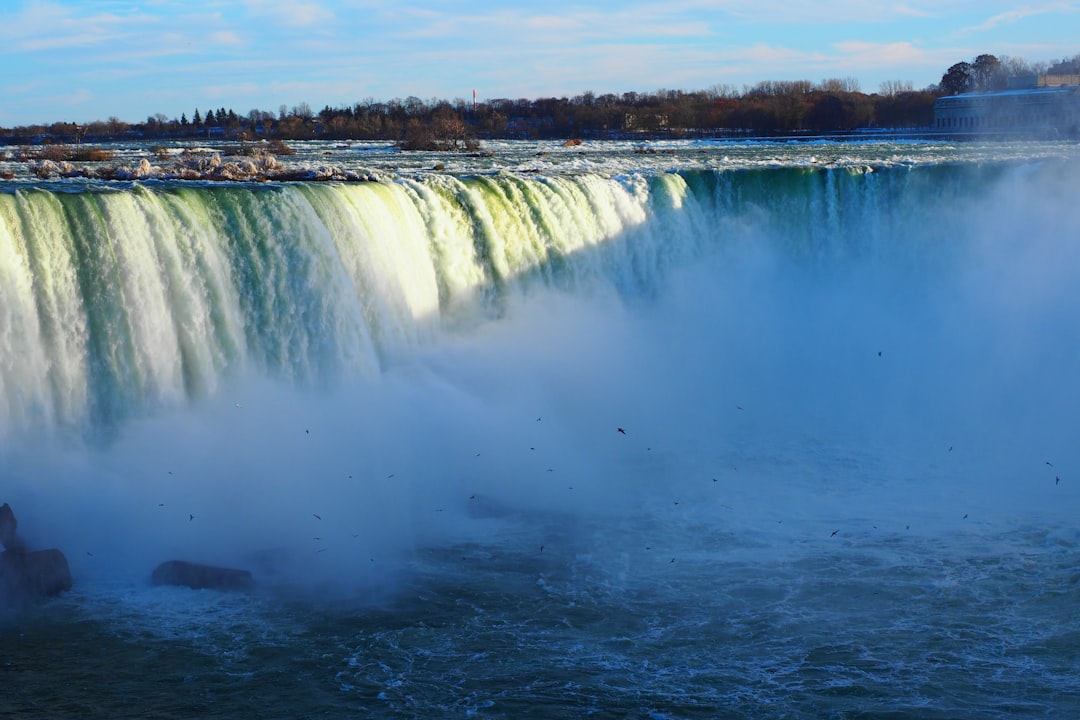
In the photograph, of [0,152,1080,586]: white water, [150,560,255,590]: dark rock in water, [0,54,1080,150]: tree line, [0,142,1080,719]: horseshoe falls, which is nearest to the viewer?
[0,142,1080,719]: horseshoe falls

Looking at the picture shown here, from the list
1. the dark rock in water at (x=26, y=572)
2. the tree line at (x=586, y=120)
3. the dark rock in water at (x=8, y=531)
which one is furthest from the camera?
the tree line at (x=586, y=120)

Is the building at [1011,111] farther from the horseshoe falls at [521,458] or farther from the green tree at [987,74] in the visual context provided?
the horseshoe falls at [521,458]

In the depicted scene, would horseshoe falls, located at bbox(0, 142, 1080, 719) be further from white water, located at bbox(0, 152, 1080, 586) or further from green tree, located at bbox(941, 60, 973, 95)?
green tree, located at bbox(941, 60, 973, 95)

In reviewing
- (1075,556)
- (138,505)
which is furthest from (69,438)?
(1075,556)

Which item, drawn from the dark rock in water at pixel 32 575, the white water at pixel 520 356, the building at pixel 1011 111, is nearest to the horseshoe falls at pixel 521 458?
the white water at pixel 520 356

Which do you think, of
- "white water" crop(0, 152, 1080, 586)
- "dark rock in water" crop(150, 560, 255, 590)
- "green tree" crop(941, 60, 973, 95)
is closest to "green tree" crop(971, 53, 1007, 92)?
"green tree" crop(941, 60, 973, 95)

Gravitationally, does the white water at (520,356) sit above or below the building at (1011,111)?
below

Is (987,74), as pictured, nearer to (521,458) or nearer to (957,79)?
(957,79)
